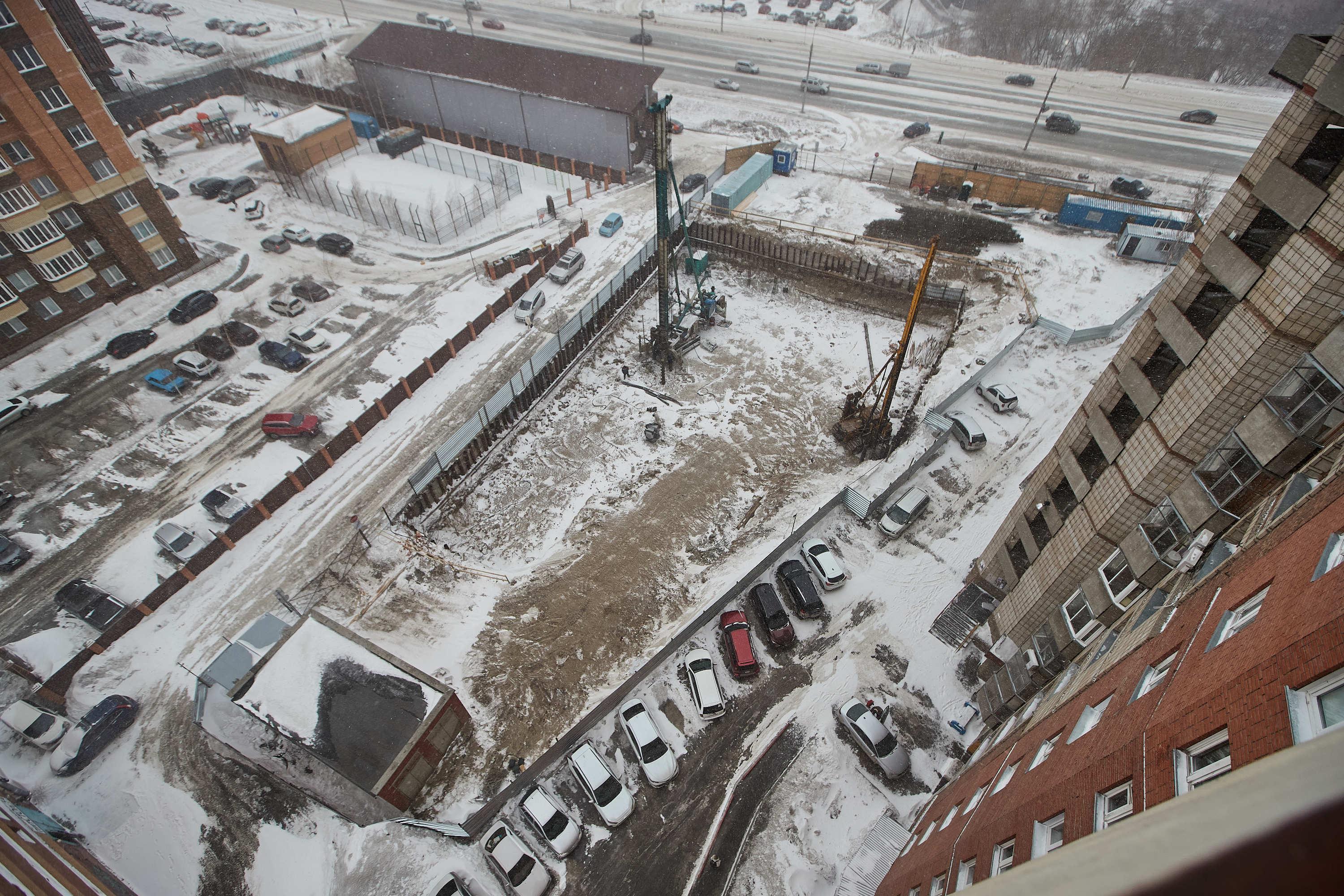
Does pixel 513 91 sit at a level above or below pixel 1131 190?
above

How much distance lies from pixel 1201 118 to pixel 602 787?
78.6 m

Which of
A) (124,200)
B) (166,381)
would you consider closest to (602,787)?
(166,381)

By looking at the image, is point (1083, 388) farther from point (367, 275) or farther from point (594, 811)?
point (367, 275)

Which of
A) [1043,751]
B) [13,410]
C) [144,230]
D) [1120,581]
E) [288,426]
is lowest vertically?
[288,426]

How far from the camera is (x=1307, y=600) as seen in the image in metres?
9.08

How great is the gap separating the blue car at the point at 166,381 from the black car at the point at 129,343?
3318mm

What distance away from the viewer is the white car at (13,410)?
33281 millimetres

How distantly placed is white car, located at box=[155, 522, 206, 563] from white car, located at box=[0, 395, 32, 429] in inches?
546

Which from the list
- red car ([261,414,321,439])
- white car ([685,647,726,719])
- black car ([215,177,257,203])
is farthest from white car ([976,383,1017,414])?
black car ([215,177,257,203])

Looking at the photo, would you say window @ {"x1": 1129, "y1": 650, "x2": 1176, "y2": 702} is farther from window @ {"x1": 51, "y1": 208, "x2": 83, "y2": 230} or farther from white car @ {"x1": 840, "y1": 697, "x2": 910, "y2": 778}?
window @ {"x1": 51, "y1": 208, "x2": 83, "y2": 230}

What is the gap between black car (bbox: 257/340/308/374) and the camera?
37031 mm

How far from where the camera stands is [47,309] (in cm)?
3784

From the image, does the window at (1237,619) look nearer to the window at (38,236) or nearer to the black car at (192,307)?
the black car at (192,307)

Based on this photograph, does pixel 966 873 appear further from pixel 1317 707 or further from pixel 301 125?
pixel 301 125
